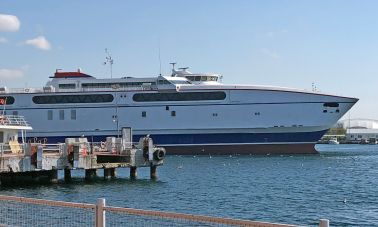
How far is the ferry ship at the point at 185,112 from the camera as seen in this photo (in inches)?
2803

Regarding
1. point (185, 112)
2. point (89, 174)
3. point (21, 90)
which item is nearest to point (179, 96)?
point (185, 112)

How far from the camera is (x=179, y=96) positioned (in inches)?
2899

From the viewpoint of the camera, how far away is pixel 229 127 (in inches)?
2830

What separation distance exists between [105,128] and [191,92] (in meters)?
11.7

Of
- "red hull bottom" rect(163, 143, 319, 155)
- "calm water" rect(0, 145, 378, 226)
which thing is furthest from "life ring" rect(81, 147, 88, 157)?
"red hull bottom" rect(163, 143, 319, 155)

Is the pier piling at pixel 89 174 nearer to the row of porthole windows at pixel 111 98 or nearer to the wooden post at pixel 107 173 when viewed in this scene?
the wooden post at pixel 107 173

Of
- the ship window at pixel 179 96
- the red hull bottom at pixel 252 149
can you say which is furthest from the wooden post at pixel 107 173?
the ship window at pixel 179 96

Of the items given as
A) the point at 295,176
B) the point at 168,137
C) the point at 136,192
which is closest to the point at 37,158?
the point at 136,192

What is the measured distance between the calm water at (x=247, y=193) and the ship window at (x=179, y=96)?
25.4 meters

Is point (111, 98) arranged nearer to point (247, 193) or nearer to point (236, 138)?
point (236, 138)

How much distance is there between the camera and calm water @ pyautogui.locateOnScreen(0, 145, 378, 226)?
2481 cm

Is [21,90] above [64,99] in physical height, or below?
above

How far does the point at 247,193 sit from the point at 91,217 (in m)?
16.7

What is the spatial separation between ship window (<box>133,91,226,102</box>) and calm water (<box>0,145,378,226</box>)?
25399 mm
